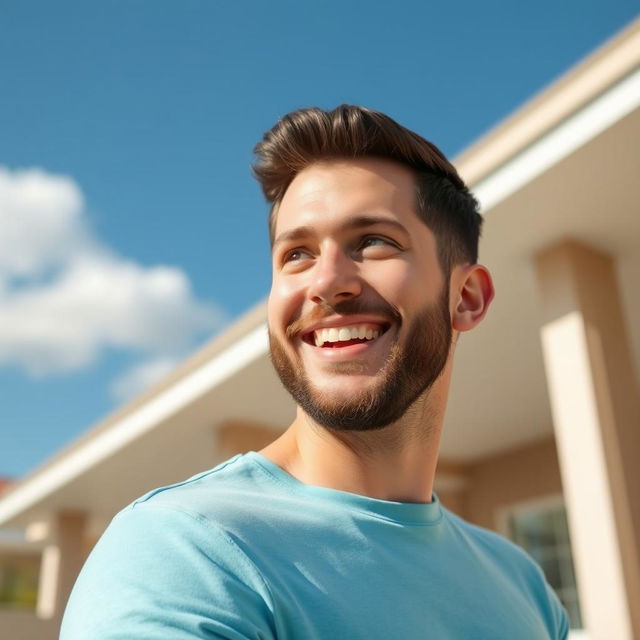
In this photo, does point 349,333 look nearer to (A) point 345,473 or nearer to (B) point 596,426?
(A) point 345,473

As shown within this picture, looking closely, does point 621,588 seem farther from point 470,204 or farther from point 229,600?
point 229,600

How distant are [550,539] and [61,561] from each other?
7817mm

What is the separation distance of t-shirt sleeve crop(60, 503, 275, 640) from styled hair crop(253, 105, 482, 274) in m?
0.88

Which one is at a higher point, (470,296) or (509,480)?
(509,480)

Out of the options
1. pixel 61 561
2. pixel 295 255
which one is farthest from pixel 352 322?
pixel 61 561

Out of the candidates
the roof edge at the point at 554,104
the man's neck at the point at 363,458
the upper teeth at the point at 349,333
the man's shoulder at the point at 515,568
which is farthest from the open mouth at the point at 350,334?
the roof edge at the point at 554,104

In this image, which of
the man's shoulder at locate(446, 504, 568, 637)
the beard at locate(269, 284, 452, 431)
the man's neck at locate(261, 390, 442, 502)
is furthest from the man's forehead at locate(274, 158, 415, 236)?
the man's shoulder at locate(446, 504, 568, 637)

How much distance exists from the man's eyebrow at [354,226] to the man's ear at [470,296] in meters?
0.28

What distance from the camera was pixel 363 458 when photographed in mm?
1551

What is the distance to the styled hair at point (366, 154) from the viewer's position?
1.72 metres

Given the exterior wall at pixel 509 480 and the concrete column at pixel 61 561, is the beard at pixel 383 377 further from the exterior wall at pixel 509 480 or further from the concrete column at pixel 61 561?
the concrete column at pixel 61 561

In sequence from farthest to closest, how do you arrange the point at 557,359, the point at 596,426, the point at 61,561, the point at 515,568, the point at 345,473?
the point at 61,561 < the point at 557,359 < the point at 596,426 < the point at 515,568 < the point at 345,473

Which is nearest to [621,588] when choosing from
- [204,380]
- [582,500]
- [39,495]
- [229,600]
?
[582,500]

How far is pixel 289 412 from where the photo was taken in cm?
910
